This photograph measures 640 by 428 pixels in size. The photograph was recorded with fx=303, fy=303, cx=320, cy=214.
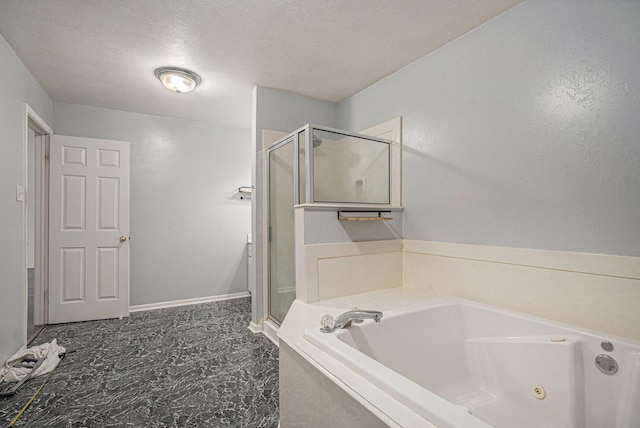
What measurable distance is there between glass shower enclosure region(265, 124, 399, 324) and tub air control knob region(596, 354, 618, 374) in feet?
4.81

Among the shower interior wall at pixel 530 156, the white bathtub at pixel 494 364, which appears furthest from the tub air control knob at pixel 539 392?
the shower interior wall at pixel 530 156

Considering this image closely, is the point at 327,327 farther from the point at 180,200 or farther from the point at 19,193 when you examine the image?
the point at 180,200

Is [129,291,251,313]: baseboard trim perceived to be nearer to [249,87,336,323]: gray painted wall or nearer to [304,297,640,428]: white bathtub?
[249,87,336,323]: gray painted wall

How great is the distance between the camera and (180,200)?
3.93 meters

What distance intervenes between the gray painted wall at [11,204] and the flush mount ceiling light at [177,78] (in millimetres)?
990

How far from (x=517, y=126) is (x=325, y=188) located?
1.27m

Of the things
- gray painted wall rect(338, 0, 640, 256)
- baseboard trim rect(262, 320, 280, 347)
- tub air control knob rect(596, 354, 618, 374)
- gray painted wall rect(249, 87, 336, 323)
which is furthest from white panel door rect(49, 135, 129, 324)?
tub air control knob rect(596, 354, 618, 374)

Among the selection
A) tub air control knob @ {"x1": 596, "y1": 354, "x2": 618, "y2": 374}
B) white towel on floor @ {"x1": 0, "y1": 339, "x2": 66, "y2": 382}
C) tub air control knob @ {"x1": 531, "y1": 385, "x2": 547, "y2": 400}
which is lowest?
white towel on floor @ {"x1": 0, "y1": 339, "x2": 66, "y2": 382}

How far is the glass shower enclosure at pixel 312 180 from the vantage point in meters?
2.31

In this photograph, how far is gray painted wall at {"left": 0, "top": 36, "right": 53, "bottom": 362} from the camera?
2107 millimetres

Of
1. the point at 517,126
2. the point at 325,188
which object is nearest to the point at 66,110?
the point at 325,188

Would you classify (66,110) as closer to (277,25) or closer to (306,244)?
(277,25)

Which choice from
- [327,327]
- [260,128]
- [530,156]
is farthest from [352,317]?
[260,128]

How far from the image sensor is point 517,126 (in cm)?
178
